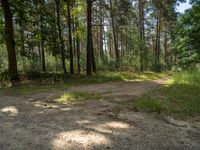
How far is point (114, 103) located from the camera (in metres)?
7.92

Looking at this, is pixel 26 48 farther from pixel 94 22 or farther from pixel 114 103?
pixel 94 22

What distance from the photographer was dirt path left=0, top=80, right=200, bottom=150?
4484mm

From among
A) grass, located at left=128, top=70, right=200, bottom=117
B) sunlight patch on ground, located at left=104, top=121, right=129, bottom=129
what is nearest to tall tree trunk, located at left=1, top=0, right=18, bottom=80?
grass, located at left=128, top=70, right=200, bottom=117

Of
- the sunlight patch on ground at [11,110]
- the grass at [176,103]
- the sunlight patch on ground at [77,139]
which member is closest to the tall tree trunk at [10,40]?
the sunlight patch on ground at [11,110]

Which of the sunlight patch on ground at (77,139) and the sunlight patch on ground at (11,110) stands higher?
the sunlight patch on ground at (11,110)

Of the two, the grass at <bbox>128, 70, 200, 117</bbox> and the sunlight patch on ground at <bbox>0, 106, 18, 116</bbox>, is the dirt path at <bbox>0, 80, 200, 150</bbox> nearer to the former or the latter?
the sunlight patch on ground at <bbox>0, 106, 18, 116</bbox>

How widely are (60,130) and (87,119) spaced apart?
911 millimetres

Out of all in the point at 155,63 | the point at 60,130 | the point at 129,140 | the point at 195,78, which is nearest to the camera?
the point at 129,140

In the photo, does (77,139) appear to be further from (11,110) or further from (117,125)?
(11,110)

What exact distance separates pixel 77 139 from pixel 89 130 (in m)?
0.50

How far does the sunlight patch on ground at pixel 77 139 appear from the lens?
447cm

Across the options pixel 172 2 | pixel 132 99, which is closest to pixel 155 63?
pixel 172 2

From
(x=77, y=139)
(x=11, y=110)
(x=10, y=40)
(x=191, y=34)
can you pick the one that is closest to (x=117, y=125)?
(x=77, y=139)

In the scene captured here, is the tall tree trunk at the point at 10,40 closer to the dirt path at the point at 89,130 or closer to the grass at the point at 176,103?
the dirt path at the point at 89,130
